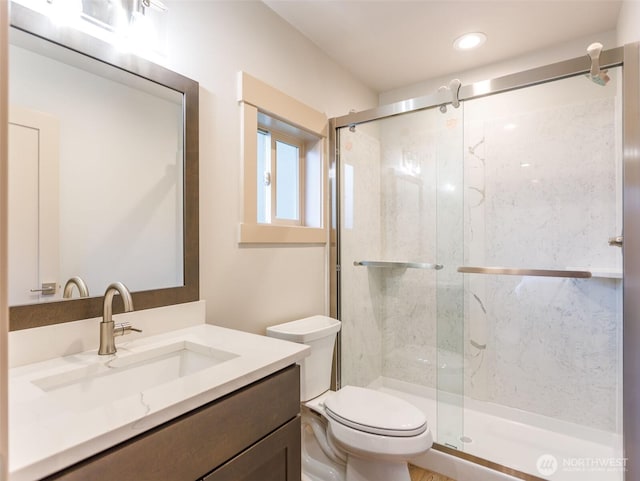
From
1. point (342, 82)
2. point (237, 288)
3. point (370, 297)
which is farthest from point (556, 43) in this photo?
point (237, 288)

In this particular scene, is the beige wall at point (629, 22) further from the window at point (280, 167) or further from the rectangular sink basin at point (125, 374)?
the rectangular sink basin at point (125, 374)

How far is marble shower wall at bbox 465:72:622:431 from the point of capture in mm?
1936

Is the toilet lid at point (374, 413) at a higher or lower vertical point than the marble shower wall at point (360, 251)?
lower

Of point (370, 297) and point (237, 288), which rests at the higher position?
point (237, 288)

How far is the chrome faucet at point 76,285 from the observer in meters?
1.01

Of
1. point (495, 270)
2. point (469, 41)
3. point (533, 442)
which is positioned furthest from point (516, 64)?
point (533, 442)

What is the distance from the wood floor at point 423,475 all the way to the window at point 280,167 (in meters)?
1.34

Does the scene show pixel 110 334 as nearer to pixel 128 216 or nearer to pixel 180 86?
pixel 128 216

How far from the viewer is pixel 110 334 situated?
100 cm

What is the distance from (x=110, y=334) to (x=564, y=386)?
2408 millimetres

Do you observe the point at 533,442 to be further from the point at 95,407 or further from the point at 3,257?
the point at 3,257

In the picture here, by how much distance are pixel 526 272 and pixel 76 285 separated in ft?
7.18

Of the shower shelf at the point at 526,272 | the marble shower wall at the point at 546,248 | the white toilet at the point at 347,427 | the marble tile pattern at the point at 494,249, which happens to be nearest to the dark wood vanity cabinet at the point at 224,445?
the white toilet at the point at 347,427

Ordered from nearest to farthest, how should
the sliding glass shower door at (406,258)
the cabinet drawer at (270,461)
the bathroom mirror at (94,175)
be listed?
→ the cabinet drawer at (270,461)
the bathroom mirror at (94,175)
the sliding glass shower door at (406,258)
